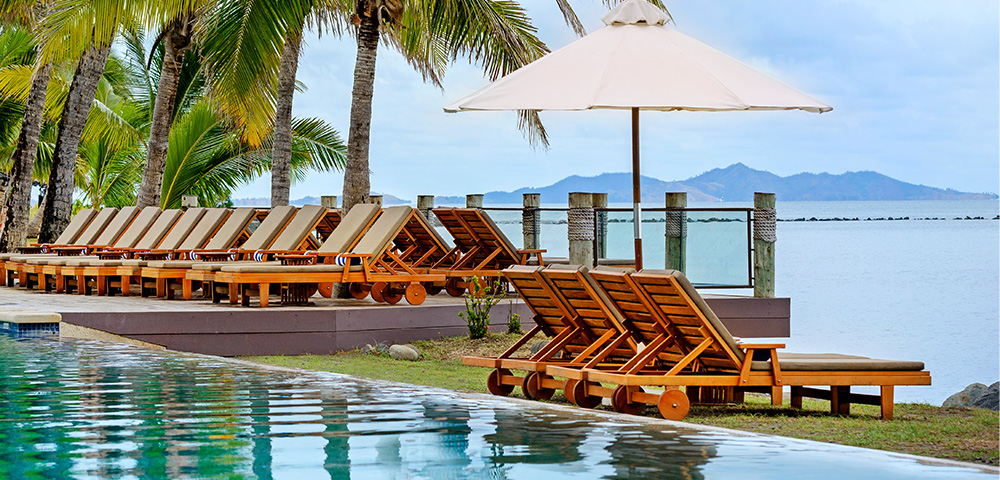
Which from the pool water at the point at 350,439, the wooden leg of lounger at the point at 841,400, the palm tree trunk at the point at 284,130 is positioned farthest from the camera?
the palm tree trunk at the point at 284,130

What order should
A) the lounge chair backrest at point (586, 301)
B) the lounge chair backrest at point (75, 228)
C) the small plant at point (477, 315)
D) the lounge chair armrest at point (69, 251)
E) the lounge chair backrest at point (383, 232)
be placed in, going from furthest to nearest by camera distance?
1. the lounge chair backrest at point (75, 228)
2. the lounge chair armrest at point (69, 251)
3. the lounge chair backrest at point (383, 232)
4. the small plant at point (477, 315)
5. the lounge chair backrest at point (586, 301)

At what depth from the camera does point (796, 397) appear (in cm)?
743

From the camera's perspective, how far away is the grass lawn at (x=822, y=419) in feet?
19.4

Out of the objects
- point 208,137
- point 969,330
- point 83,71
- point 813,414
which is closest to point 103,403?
point 813,414

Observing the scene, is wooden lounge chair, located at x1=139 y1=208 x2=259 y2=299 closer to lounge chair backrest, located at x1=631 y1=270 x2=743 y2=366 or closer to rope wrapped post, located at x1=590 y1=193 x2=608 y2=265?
rope wrapped post, located at x1=590 y1=193 x2=608 y2=265

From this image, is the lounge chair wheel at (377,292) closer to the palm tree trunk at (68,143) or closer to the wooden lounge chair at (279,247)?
the wooden lounge chair at (279,247)

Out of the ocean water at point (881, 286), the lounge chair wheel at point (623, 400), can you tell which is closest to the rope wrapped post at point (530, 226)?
the ocean water at point (881, 286)

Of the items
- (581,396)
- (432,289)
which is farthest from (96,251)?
(581,396)

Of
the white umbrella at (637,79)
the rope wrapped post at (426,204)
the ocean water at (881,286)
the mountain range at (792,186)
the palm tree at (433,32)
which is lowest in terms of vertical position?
the ocean water at (881,286)

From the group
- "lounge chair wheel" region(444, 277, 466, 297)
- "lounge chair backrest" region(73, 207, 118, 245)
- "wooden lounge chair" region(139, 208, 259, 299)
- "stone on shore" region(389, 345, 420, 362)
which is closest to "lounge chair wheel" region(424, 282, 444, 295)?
"lounge chair wheel" region(444, 277, 466, 297)

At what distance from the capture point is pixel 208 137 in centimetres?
2469

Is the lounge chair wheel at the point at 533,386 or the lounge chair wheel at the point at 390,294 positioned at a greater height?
the lounge chair wheel at the point at 390,294

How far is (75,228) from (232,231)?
406 centimetres

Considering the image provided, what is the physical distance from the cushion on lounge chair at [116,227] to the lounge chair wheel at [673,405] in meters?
10.9
